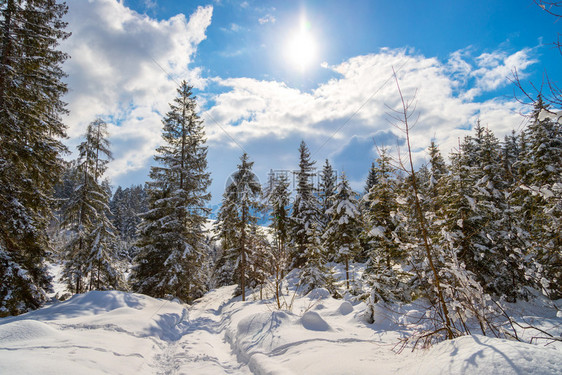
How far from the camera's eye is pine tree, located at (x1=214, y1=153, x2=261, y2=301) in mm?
21766

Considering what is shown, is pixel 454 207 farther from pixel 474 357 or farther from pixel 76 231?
pixel 76 231

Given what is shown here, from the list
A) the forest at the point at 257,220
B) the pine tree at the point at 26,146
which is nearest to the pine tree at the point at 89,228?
the forest at the point at 257,220

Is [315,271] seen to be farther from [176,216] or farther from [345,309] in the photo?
[176,216]

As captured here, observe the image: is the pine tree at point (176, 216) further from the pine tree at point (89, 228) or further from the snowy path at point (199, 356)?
the snowy path at point (199, 356)

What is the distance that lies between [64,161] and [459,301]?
1589 centimetres

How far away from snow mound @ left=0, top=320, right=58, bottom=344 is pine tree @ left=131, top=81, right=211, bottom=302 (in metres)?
12.7

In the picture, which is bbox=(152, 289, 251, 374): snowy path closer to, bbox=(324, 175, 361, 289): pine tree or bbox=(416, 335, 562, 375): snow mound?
bbox=(416, 335, 562, 375): snow mound

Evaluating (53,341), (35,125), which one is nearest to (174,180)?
(35,125)

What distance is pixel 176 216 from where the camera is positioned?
789 inches

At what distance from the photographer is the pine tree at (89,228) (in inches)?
640

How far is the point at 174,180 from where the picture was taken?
20891mm

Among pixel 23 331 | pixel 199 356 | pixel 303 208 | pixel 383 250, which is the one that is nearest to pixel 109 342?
pixel 23 331

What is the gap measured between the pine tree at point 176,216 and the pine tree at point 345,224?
37.7 feet

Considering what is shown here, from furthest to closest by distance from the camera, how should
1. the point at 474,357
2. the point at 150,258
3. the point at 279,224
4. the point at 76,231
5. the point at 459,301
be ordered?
1. the point at 279,224
2. the point at 150,258
3. the point at 76,231
4. the point at 459,301
5. the point at 474,357
